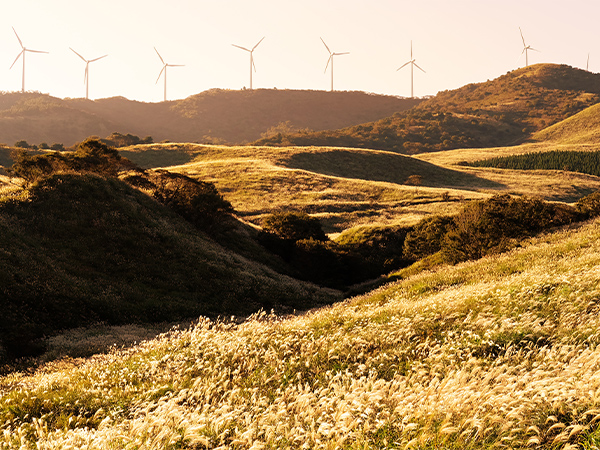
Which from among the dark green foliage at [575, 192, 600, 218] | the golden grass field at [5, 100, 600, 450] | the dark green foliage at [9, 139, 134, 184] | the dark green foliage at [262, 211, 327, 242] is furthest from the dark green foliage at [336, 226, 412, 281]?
the golden grass field at [5, 100, 600, 450]

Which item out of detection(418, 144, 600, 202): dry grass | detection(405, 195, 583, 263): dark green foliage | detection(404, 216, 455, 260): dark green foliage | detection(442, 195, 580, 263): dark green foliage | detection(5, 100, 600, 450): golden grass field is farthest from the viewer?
detection(418, 144, 600, 202): dry grass

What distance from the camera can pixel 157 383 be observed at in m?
8.89

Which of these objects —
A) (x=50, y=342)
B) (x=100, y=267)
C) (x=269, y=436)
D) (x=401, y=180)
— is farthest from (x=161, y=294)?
(x=401, y=180)

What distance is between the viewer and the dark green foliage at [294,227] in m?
53.4

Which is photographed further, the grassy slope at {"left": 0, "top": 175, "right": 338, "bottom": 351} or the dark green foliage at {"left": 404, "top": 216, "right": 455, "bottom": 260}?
the dark green foliage at {"left": 404, "top": 216, "right": 455, "bottom": 260}

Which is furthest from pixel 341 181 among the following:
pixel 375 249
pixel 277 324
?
pixel 277 324

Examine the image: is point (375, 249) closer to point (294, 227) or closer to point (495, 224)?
point (294, 227)

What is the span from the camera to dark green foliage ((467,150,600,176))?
156600 millimetres

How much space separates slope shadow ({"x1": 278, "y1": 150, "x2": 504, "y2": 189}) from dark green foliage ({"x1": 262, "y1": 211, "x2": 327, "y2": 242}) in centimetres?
6449

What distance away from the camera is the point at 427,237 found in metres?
48.3

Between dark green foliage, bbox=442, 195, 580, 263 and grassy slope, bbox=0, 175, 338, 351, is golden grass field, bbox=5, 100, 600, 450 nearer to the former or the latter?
grassy slope, bbox=0, 175, 338, 351

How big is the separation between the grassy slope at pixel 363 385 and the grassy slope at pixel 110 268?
12186 millimetres

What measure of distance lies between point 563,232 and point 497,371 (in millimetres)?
24418

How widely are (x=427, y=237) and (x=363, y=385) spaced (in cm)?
4280
